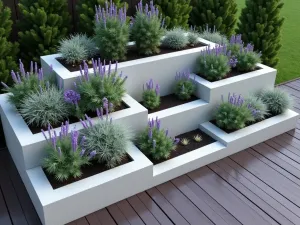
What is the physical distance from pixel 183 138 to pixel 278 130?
1212 mm

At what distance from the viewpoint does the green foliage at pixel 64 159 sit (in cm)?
299

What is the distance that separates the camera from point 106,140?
3.18 metres

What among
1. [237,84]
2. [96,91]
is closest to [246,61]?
[237,84]

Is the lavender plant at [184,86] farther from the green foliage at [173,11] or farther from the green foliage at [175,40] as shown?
the green foliage at [173,11]

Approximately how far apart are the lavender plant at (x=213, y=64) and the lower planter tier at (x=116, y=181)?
0.69 m

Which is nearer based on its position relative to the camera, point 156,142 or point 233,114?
point 156,142

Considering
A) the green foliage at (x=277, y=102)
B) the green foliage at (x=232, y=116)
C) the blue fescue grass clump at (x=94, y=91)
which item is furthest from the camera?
the green foliage at (x=277, y=102)

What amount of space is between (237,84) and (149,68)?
1102 mm

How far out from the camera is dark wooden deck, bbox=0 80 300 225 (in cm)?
308

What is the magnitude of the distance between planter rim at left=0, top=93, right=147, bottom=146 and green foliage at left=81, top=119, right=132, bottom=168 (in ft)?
0.56

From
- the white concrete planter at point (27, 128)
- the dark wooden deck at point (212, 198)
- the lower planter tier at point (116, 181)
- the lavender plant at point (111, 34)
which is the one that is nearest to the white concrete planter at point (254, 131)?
the lower planter tier at point (116, 181)

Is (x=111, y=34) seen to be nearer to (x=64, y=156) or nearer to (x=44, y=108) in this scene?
(x=44, y=108)

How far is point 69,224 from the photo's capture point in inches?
118

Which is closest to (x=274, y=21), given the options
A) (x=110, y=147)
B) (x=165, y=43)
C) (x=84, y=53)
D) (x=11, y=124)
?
(x=165, y=43)
